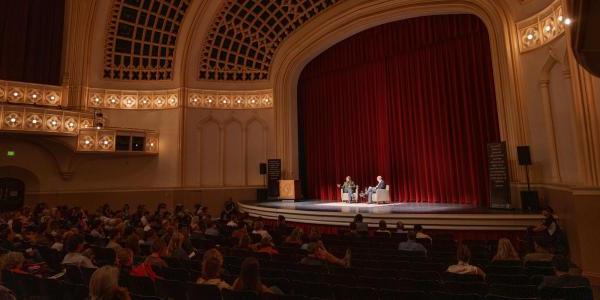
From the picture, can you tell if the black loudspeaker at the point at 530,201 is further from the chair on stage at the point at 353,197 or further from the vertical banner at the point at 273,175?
the vertical banner at the point at 273,175

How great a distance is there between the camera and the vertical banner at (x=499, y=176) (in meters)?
10.1

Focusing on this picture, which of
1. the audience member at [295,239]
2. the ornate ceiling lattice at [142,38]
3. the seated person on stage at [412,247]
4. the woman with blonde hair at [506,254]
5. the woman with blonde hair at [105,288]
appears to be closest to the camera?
the woman with blonde hair at [105,288]

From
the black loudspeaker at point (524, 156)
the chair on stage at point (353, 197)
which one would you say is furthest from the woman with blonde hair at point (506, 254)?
the chair on stage at point (353, 197)

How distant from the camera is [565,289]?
330 cm

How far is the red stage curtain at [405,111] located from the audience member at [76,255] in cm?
1210

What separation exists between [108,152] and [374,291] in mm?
15079

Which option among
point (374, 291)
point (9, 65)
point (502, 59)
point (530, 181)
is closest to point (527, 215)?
point (530, 181)

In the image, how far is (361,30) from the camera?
1622cm

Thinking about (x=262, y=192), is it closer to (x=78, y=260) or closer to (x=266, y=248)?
(x=266, y=248)

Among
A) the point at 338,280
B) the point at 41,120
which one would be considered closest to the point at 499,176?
the point at 338,280

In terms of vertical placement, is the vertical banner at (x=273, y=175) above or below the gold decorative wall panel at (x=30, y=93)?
below

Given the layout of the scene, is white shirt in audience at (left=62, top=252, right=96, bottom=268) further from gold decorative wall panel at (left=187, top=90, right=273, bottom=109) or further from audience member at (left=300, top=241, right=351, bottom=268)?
gold decorative wall panel at (left=187, top=90, right=273, bottom=109)

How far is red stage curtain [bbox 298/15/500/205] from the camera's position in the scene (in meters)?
13.1

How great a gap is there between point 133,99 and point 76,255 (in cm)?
1368
